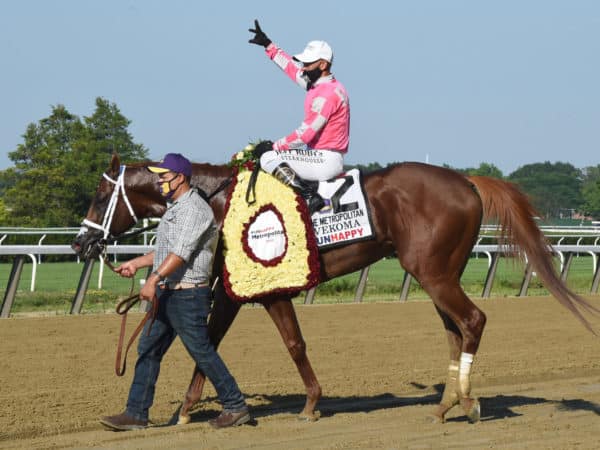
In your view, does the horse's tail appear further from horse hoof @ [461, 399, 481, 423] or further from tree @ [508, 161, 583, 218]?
tree @ [508, 161, 583, 218]

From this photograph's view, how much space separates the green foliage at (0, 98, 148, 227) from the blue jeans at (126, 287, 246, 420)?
3464 centimetres

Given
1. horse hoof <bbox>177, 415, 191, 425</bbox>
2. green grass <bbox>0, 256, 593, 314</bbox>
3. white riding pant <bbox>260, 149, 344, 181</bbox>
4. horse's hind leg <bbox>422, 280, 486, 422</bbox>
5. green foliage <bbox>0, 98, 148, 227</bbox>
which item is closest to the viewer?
horse hoof <bbox>177, 415, 191, 425</bbox>

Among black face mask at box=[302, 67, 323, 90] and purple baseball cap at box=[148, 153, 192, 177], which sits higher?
black face mask at box=[302, 67, 323, 90]

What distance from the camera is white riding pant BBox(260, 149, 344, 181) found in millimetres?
6238

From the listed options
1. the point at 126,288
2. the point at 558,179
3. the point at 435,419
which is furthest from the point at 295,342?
the point at 558,179

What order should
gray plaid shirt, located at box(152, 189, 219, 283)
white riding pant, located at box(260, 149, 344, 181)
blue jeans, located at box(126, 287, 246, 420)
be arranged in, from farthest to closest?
white riding pant, located at box(260, 149, 344, 181)
blue jeans, located at box(126, 287, 246, 420)
gray plaid shirt, located at box(152, 189, 219, 283)

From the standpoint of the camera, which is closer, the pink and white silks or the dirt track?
the dirt track

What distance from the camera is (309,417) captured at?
6.09 meters

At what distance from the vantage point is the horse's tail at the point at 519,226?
21.4 ft

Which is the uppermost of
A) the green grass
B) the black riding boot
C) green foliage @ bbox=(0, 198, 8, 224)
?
the black riding boot

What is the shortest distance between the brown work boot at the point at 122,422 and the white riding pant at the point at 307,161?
1726mm

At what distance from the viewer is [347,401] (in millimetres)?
6965

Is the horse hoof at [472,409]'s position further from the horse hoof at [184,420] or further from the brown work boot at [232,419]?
the horse hoof at [184,420]

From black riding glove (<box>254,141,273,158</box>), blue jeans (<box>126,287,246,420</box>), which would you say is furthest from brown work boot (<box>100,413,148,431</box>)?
black riding glove (<box>254,141,273,158</box>)
